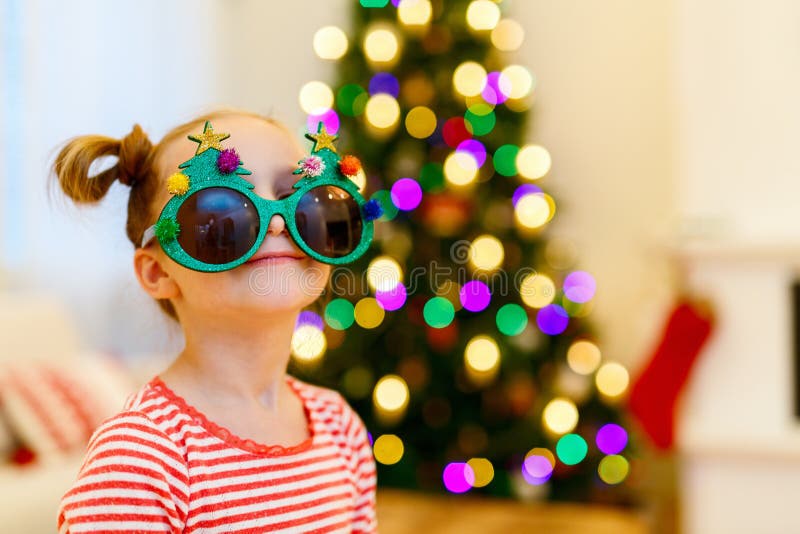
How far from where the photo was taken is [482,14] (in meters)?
3.19

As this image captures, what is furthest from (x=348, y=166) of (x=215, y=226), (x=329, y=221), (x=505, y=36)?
(x=505, y=36)

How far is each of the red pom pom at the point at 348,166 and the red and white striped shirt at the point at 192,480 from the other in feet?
1.03

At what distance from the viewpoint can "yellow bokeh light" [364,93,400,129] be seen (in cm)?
322

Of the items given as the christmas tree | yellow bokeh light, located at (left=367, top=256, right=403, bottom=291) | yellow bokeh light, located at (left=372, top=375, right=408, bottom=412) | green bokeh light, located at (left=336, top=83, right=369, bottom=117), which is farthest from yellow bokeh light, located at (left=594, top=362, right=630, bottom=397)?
green bokeh light, located at (left=336, top=83, right=369, bottom=117)

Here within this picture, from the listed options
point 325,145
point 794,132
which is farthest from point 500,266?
point 325,145

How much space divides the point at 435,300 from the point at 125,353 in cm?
157

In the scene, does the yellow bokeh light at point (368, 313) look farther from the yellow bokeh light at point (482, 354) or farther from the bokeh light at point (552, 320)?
the bokeh light at point (552, 320)

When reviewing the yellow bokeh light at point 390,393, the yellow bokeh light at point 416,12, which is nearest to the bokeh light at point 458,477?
the yellow bokeh light at point 390,393

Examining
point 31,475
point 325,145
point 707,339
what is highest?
point 325,145

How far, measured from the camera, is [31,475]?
224cm

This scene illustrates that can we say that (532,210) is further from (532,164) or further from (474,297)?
(474,297)

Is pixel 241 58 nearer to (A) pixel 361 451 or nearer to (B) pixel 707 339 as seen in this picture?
(B) pixel 707 339

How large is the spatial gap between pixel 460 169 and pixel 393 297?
58 centimetres

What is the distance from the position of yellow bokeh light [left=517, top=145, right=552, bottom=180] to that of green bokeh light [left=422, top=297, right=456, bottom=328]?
23.9 inches
